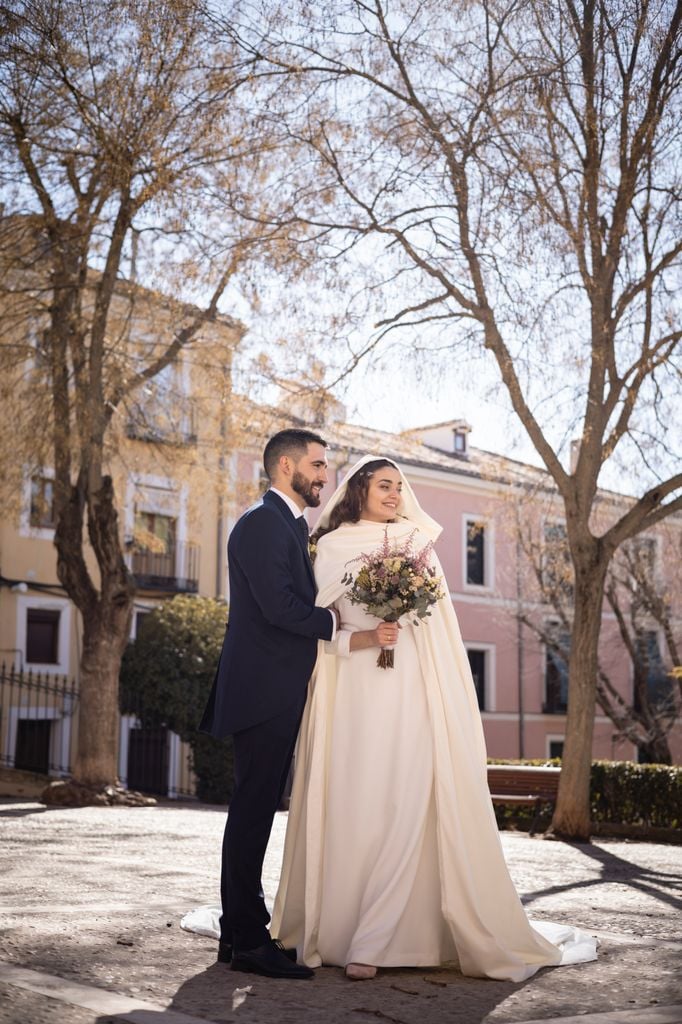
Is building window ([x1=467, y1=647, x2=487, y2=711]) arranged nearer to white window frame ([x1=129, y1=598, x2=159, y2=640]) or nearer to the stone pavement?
white window frame ([x1=129, y1=598, x2=159, y2=640])

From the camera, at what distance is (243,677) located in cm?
485

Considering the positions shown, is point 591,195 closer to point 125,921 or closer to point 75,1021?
point 125,921

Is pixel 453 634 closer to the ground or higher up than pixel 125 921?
higher up

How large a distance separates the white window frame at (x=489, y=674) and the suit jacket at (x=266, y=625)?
3120 cm

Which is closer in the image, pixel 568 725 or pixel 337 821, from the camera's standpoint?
pixel 337 821

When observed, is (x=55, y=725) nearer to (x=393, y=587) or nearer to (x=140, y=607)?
(x=140, y=607)

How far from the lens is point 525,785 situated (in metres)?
15.4

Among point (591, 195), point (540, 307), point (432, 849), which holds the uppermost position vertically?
point (591, 195)

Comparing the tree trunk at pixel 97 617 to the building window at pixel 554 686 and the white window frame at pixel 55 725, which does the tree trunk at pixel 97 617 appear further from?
the building window at pixel 554 686

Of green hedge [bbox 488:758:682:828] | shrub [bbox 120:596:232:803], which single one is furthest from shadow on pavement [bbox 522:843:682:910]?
shrub [bbox 120:596:232:803]

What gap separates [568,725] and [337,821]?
924 centimetres

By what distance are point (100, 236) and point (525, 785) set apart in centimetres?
912

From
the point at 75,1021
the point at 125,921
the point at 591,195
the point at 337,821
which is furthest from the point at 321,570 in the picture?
the point at 591,195

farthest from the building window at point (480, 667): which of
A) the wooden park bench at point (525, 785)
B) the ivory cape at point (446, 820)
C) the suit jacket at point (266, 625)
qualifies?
the suit jacket at point (266, 625)
